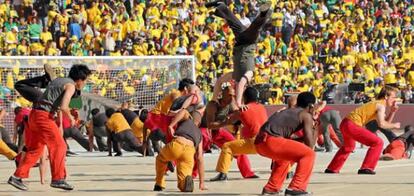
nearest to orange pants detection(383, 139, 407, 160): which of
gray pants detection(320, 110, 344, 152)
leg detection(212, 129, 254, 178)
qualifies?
gray pants detection(320, 110, 344, 152)

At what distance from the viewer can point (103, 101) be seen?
31734 mm

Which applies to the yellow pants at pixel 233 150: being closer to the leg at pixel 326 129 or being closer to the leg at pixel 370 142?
the leg at pixel 370 142

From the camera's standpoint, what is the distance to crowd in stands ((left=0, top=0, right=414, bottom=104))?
36.4 meters

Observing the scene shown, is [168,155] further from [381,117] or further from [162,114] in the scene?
[381,117]

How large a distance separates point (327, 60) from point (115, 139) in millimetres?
15836

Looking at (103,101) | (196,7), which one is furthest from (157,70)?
(196,7)

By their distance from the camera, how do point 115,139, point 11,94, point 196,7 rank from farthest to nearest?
point 196,7 → point 11,94 → point 115,139

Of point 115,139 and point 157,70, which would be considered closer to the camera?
point 115,139

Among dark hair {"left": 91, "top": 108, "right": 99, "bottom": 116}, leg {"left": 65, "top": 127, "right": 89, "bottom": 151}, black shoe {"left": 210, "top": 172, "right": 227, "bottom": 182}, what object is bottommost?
leg {"left": 65, "top": 127, "right": 89, "bottom": 151}

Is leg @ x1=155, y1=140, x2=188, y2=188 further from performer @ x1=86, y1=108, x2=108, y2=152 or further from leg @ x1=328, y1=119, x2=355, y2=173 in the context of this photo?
performer @ x1=86, y1=108, x2=108, y2=152

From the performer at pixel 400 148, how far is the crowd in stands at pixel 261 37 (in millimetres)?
11540

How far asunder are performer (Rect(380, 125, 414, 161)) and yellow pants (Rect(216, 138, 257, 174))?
242 inches

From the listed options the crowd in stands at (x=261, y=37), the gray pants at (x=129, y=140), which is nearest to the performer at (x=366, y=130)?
the gray pants at (x=129, y=140)

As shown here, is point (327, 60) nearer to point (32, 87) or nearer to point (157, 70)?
point (157, 70)
